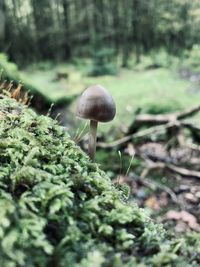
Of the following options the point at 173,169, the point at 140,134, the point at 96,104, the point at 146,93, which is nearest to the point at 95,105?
the point at 96,104

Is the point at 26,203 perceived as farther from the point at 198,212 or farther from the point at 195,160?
the point at 195,160

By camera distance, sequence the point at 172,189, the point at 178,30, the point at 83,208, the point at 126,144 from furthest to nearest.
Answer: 1. the point at 178,30
2. the point at 126,144
3. the point at 172,189
4. the point at 83,208

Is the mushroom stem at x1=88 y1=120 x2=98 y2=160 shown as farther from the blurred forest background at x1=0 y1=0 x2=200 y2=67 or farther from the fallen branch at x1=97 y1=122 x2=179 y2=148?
the blurred forest background at x1=0 y1=0 x2=200 y2=67

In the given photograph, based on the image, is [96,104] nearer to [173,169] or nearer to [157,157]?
[173,169]

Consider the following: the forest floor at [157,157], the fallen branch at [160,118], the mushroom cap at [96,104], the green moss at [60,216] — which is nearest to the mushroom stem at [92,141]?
the mushroom cap at [96,104]

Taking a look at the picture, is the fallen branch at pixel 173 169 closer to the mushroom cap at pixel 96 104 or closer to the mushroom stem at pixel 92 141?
the mushroom stem at pixel 92 141

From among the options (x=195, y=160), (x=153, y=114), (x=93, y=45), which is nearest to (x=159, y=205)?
(x=195, y=160)
